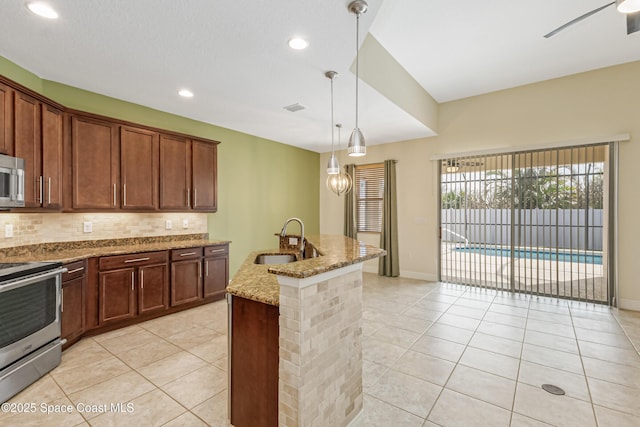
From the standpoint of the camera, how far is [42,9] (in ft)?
6.94

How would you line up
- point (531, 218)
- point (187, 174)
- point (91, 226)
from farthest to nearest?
point (531, 218)
point (187, 174)
point (91, 226)

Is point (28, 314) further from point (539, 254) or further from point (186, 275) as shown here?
point (539, 254)

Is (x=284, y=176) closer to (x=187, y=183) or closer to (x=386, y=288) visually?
(x=187, y=183)

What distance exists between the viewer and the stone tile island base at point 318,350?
1.45 m

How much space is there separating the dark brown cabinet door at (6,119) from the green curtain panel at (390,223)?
5.55 meters

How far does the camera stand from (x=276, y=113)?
174 inches

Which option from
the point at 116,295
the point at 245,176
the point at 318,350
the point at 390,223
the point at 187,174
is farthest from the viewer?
the point at 390,223

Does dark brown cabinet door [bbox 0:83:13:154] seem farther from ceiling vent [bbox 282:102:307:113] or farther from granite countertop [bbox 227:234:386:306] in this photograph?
ceiling vent [bbox 282:102:307:113]

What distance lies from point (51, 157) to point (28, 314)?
5.27ft

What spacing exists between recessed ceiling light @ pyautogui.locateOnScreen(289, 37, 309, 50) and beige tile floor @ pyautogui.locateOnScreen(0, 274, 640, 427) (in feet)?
9.64

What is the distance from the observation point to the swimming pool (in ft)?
14.7

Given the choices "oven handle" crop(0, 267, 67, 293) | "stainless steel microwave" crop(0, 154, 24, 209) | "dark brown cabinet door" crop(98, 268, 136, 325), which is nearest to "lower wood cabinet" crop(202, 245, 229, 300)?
"dark brown cabinet door" crop(98, 268, 136, 325)

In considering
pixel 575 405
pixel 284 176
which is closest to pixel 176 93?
pixel 284 176

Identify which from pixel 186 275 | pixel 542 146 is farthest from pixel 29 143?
pixel 542 146
